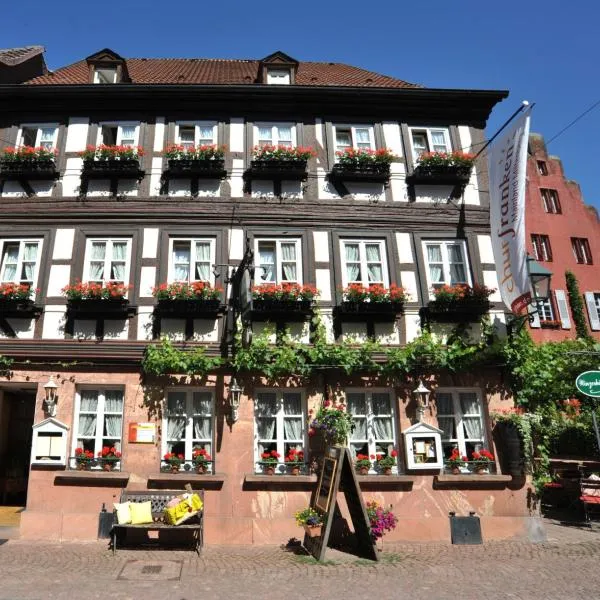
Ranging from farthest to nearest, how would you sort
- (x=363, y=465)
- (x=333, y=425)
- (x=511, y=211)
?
(x=511, y=211)
(x=363, y=465)
(x=333, y=425)

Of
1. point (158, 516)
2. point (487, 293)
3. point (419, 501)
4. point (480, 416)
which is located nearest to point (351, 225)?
point (487, 293)

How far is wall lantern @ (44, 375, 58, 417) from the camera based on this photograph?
31.7 feet

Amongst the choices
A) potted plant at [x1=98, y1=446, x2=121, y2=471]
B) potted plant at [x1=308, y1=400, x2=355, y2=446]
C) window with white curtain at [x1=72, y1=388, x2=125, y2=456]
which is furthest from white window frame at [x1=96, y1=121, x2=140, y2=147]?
potted plant at [x1=308, y1=400, x2=355, y2=446]

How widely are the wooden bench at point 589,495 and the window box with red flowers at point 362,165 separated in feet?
27.4

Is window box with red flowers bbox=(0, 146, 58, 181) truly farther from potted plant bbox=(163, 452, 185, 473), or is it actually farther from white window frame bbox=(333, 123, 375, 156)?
potted plant bbox=(163, 452, 185, 473)

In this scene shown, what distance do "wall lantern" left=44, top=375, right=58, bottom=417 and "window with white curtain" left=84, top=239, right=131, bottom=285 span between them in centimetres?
233

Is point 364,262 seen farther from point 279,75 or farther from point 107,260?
point 279,75

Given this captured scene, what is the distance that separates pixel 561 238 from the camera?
2762 cm

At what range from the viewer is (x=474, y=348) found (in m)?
10.0

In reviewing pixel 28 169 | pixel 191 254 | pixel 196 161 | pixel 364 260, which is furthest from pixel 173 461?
pixel 28 169

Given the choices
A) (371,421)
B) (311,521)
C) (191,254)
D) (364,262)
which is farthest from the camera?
(364,262)

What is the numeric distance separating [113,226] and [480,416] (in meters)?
9.00

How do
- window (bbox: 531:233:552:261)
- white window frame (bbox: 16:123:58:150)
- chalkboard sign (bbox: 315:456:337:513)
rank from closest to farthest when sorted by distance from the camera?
chalkboard sign (bbox: 315:456:337:513)
white window frame (bbox: 16:123:58:150)
window (bbox: 531:233:552:261)

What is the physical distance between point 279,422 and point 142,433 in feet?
8.89
